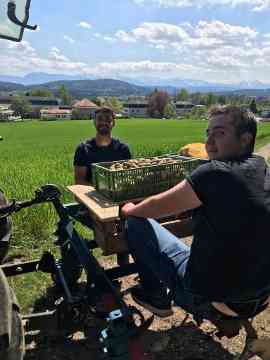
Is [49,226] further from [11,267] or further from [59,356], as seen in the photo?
[59,356]

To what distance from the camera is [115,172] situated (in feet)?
10.3

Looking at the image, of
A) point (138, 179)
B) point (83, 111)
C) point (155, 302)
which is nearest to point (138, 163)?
point (138, 179)

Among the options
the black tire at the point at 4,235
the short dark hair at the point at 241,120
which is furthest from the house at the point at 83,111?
the short dark hair at the point at 241,120

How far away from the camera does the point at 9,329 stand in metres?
1.95

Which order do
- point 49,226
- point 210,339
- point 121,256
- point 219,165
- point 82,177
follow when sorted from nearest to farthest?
point 219,165 → point 210,339 → point 121,256 → point 82,177 → point 49,226

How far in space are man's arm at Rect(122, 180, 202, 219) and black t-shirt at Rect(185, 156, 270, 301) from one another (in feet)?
0.16

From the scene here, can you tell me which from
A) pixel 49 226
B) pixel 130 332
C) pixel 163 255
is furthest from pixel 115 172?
pixel 49 226

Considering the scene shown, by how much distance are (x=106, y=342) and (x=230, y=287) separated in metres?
0.79

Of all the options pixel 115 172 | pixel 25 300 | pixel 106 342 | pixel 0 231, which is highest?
pixel 115 172

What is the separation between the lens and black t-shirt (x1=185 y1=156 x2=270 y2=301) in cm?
204

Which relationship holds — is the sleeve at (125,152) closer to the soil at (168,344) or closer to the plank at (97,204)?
the plank at (97,204)

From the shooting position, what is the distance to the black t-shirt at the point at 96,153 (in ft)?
16.2

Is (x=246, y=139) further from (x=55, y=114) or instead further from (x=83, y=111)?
(x=83, y=111)

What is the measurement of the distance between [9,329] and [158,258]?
1.10 m
